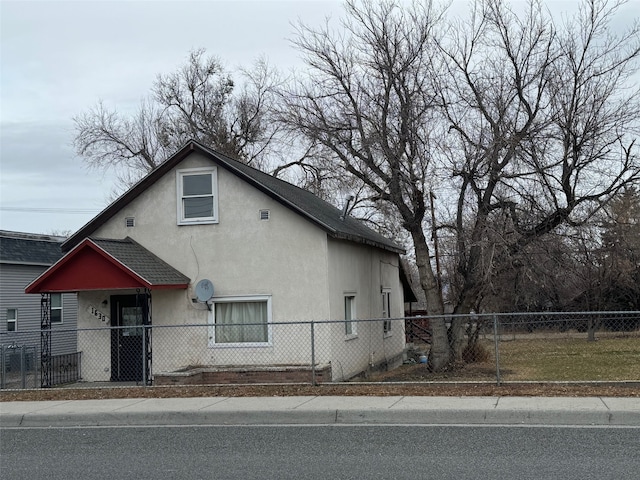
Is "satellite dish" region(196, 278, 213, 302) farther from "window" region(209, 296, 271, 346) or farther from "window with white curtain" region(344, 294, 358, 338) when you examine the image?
"window with white curtain" region(344, 294, 358, 338)

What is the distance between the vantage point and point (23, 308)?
25.9m

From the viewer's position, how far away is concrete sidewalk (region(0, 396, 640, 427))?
32.7ft

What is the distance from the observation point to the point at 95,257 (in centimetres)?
1634

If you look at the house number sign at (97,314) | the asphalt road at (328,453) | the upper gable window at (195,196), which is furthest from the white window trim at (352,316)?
the asphalt road at (328,453)

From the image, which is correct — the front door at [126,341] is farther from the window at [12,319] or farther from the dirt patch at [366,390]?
the window at [12,319]

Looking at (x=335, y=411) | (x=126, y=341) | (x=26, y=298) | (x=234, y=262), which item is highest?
(x=234, y=262)

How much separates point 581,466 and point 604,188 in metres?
10.9

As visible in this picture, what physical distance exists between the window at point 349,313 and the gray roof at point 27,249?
11633mm

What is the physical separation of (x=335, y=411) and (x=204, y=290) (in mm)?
7101

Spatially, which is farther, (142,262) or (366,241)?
(366,241)

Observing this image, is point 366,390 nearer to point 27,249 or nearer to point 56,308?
point 56,308

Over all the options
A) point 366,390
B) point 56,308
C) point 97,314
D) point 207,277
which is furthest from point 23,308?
point 366,390

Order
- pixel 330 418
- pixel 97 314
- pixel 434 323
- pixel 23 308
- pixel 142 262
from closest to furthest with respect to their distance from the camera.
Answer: pixel 330 418 < pixel 142 262 < pixel 97 314 < pixel 434 323 < pixel 23 308

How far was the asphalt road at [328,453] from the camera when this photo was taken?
7.38 metres
